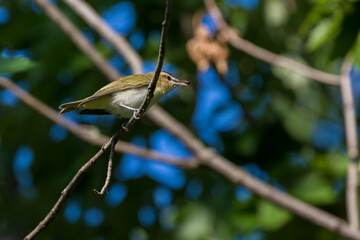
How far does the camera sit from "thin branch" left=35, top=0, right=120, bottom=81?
5211 millimetres

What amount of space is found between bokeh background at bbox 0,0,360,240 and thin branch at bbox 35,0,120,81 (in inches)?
8.5

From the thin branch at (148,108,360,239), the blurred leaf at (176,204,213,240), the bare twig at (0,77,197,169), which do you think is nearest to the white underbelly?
the bare twig at (0,77,197,169)

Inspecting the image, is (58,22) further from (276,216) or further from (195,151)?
(276,216)

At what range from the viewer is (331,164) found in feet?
17.9

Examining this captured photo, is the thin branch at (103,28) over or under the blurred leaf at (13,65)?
over

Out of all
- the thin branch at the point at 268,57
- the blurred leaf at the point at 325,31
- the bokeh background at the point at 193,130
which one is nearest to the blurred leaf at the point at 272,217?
the bokeh background at the point at 193,130

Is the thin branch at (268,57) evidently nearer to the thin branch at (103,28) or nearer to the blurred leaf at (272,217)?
the thin branch at (103,28)

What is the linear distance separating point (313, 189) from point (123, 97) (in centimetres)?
258

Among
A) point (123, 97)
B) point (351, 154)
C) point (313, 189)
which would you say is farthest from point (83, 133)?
point (351, 154)

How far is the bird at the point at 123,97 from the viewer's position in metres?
3.55

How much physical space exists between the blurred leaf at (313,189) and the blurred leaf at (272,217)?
27 cm

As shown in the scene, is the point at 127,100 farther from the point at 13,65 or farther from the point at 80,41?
the point at 80,41

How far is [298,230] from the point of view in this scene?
219 inches

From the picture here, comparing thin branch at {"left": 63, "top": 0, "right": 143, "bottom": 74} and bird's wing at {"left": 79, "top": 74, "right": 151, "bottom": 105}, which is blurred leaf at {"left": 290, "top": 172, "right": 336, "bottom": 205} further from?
bird's wing at {"left": 79, "top": 74, "right": 151, "bottom": 105}
